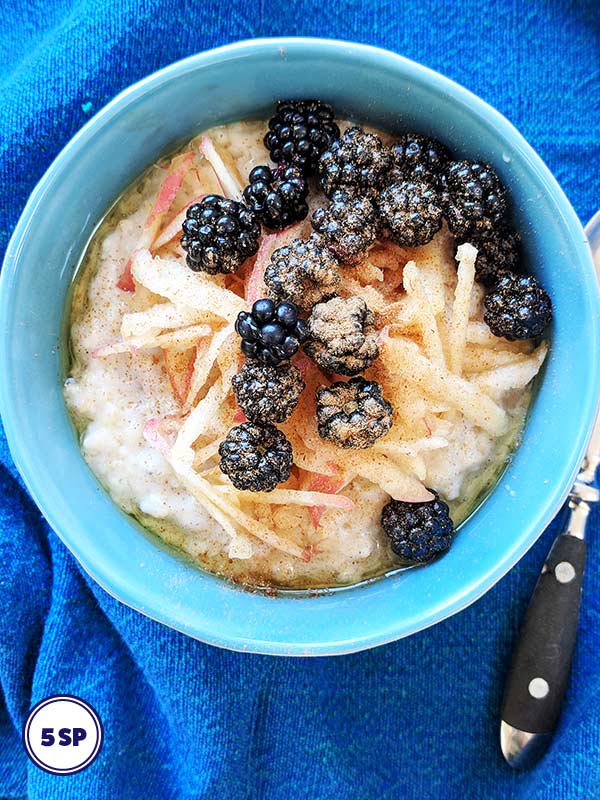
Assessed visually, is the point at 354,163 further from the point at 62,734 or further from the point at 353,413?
the point at 62,734

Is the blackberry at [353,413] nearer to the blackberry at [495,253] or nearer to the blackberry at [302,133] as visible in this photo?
the blackberry at [495,253]

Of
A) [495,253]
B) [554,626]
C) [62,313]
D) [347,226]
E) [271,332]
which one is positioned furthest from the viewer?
[554,626]

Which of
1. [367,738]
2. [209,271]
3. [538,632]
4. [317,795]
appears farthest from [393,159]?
[317,795]

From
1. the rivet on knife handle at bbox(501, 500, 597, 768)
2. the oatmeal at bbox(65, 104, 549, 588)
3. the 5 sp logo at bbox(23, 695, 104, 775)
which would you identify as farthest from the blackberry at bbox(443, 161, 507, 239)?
the 5 sp logo at bbox(23, 695, 104, 775)

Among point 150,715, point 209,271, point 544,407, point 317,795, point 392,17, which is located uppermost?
point 392,17

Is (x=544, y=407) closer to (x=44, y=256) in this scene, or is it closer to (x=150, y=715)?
(x=44, y=256)

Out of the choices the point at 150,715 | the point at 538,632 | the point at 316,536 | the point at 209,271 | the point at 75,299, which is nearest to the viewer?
the point at 209,271

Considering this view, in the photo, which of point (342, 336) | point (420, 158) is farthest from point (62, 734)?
point (420, 158)

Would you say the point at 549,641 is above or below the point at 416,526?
below
